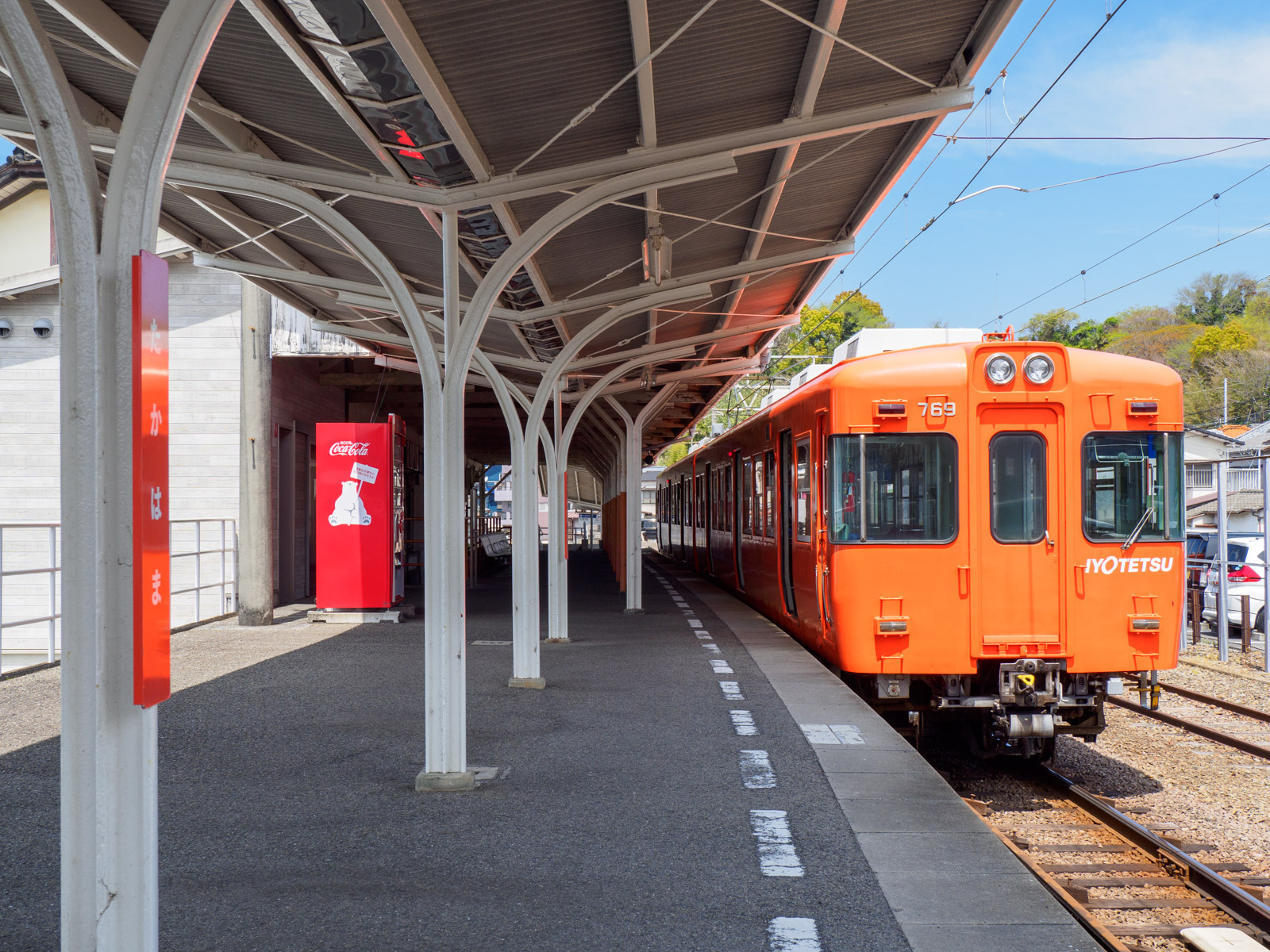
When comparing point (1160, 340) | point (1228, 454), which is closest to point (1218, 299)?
point (1160, 340)

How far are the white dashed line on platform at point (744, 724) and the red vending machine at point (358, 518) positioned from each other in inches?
298

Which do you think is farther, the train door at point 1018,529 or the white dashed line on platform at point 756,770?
the train door at point 1018,529

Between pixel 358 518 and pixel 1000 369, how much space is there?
373 inches

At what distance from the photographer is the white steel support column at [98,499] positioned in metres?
2.83

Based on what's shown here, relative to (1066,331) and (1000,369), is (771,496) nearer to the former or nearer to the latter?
(1000,369)

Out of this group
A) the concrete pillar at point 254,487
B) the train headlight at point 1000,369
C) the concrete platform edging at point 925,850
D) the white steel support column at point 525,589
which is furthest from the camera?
the concrete pillar at point 254,487

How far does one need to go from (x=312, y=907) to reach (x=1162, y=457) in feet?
20.3

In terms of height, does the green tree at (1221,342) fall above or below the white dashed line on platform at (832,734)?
above

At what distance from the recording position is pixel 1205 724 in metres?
9.86

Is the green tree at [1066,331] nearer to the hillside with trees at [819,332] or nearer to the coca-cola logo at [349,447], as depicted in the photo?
the hillside with trees at [819,332]

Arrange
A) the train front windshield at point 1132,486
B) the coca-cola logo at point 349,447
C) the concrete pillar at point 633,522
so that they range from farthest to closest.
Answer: the concrete pillar at point 633,522
the coca-cola logo at point 349,447
the train front windshield at point 1132,486

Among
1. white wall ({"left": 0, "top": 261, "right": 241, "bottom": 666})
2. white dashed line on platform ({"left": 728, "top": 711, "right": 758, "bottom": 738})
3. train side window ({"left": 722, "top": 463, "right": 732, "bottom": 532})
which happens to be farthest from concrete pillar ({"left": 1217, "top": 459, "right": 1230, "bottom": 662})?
white wall ({"left": 0, "top": 261, "right": 241, "bottom": 666})

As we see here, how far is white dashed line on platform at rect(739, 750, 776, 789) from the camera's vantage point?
608 cm

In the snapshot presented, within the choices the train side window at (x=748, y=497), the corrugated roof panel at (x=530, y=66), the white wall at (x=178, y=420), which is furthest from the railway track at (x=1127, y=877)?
the white wall at (x=178, y=420)
